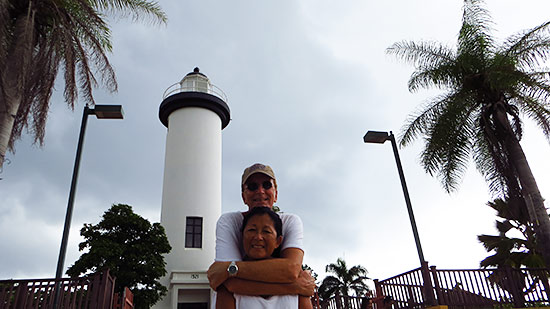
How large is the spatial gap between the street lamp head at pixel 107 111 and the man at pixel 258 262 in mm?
7816

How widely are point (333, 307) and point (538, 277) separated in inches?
238

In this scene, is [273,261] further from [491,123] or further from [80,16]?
[491,123]

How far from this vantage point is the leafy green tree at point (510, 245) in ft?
59.0

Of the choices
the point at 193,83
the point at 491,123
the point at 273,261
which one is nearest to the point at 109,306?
the point at 273,261

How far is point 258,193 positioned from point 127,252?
12.9 m

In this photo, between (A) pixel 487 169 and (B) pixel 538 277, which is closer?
(B) pixel 538 277

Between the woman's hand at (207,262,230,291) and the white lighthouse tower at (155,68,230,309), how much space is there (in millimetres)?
15960

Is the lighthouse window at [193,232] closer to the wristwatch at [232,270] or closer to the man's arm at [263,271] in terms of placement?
the man's arm at [263,271]

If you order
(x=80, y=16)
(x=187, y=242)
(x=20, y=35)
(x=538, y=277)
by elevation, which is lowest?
(x=538, y=277)

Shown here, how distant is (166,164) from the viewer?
21719 mm

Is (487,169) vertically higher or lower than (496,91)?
lower

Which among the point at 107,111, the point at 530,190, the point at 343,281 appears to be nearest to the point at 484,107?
the point at 530,190

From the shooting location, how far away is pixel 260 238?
3.42m

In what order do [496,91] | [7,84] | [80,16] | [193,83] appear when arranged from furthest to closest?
[193,83] < [496,91] < [80,16] < [7,84]
